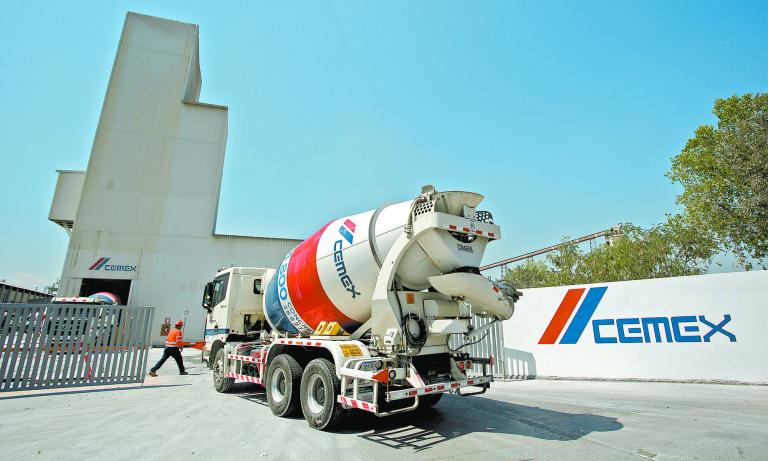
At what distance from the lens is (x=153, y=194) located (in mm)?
26938

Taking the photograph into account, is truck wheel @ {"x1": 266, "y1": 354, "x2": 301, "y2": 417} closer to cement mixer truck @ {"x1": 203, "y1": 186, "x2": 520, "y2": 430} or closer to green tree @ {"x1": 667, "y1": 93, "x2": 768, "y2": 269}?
cement mixer truck @ {"x1": 203, "y1": 186, "x2": 520, "y2": 430}

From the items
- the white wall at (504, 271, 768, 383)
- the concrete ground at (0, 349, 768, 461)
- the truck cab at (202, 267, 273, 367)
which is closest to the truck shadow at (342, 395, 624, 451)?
the concrete ground at (0, 349, 768, 461)

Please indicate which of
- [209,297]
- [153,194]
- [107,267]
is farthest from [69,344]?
[153,194]

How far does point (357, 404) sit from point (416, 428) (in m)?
1.35

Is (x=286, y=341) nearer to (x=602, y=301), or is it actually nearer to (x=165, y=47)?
(x=602, y=301)

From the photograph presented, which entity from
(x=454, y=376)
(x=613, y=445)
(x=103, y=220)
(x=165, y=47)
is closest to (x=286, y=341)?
(x=454, y=376)

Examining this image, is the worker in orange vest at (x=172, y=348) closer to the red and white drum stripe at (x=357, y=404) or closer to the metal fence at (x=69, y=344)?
the metal fence at (x=69, y=344)

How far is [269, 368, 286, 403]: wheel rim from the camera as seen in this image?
6766mm

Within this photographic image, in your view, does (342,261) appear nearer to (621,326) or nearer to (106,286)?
(621,326)

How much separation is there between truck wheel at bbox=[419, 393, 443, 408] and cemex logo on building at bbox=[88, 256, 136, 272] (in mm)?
25594

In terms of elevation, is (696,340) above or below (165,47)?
below

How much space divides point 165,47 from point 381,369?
34.1 m

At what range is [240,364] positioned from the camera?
8.41m

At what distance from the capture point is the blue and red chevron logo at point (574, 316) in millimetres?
11328
